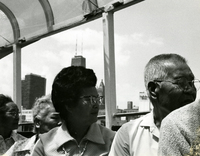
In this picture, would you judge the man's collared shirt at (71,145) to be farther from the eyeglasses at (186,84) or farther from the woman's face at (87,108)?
the eyeglasses at (186,84)

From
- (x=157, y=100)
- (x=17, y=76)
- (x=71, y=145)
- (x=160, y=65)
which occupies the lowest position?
(x=71, y=145)

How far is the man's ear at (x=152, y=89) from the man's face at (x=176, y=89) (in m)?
0.03

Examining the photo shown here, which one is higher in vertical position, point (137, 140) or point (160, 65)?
point (160, 65)

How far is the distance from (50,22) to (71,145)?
316 cm

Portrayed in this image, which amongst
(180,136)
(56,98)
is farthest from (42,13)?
(180,136)

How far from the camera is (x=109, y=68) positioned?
409cm

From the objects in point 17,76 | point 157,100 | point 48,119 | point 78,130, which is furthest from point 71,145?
point 17,76

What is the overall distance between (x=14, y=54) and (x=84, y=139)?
3866mm

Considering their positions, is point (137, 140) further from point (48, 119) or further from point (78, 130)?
point (48, 119)

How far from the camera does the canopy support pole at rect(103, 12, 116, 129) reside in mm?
4039

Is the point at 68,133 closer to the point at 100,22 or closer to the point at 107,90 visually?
the point at 107,90

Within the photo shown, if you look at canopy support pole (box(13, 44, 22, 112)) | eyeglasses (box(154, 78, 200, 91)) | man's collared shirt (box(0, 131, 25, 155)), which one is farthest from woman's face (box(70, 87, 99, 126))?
canopy support pole (box(13, 44, 22, 112))

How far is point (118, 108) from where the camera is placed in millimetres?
4043

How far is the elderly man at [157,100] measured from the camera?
1.87m
